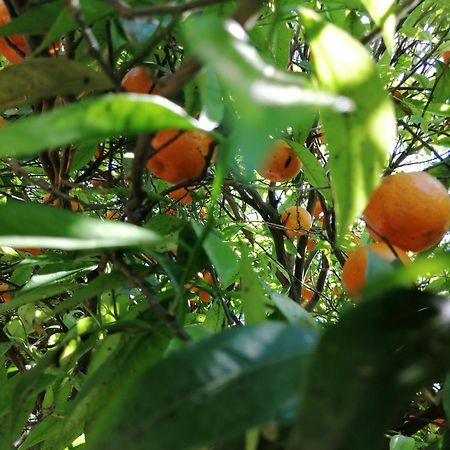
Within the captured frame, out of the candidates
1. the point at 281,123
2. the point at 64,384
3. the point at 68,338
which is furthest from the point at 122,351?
the point at 64,384

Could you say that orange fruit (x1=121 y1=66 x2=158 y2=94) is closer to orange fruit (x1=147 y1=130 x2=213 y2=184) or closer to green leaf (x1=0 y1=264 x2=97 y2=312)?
orange fruit (x1=147 y1=130 x2=213 y2=184)

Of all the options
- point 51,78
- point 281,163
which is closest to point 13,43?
point 51,78

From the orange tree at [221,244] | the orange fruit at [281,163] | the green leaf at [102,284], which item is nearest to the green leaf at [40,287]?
the orange tree at [221,244]

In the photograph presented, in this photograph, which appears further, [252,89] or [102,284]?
[102,284]

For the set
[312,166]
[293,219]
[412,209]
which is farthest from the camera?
[293,219]

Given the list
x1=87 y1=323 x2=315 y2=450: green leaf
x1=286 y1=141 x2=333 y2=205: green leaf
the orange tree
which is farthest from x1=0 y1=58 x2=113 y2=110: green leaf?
x1=286 y1=141 x2=333 y2=205: green leaf

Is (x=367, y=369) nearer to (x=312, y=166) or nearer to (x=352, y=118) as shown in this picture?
(x=352, y=118)

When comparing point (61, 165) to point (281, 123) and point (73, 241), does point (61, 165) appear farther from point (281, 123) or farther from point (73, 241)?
point (281, 123)
